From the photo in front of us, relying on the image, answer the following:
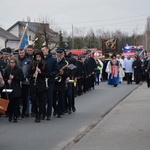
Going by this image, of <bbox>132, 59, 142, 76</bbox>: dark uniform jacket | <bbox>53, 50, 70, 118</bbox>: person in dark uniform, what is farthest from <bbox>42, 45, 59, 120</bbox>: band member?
<bbox>132, 59, 142, 76</bbox>: dark uniform jacket

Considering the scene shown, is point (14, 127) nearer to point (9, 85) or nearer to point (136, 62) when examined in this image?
point (9, 85)

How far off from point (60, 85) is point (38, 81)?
1.20 meters

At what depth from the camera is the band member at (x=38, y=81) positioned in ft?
37.8

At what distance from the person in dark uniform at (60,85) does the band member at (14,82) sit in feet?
4.01

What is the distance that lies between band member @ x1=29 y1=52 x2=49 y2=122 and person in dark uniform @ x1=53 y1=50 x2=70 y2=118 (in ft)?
3.38

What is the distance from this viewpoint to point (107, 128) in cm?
1059

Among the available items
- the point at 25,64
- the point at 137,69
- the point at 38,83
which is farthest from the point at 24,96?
the point at 137,69

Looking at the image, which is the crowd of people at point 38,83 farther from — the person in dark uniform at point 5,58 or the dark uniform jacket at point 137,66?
the dark uniform jacket at point 137,66

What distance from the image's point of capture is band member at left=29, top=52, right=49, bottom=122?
37.8 ft

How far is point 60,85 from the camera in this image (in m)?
12.6

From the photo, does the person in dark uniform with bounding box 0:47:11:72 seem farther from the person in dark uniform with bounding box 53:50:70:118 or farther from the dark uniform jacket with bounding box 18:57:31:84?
the person in dark uniform with bounding box 53:50:70:118

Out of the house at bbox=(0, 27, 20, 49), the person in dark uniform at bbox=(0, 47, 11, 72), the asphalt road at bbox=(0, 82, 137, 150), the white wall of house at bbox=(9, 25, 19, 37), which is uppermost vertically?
the white wall of house at bbox=(9, 25, 19, 37)

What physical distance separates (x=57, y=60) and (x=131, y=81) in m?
16.4

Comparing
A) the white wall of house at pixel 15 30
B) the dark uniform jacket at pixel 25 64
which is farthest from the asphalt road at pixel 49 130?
the white wall of house at pixel 15 30
